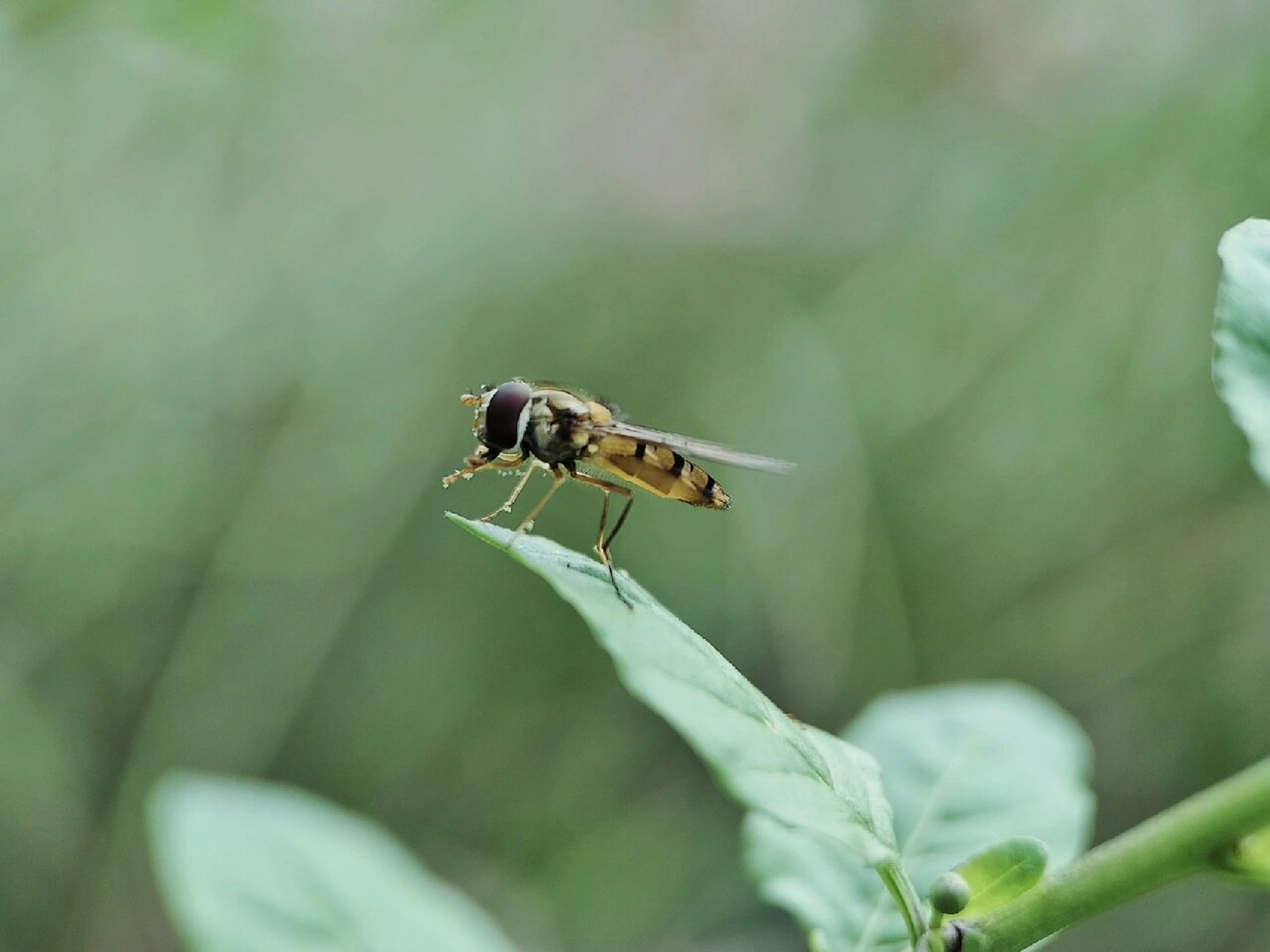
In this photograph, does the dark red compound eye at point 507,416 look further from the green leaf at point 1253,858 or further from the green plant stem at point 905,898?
the green leaf at point 1253,858

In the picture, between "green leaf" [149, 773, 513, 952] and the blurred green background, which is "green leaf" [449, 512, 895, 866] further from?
the blurred green background

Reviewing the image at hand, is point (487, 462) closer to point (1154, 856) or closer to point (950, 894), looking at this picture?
point (950, 894)

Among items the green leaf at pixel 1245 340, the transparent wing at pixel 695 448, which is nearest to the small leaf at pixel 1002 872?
the green leaf at pixel 1245 340

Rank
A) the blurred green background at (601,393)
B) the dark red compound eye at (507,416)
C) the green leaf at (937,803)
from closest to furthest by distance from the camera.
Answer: the green leaf at (937,803), the dark red compound eye at (507,416), the blurred green background at (601,393)

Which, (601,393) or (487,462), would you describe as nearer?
(487,462)

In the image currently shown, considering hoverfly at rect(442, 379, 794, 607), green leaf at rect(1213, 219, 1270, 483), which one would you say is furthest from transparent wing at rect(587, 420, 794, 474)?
green leaf at rect(1213, 219, 1270, 483)

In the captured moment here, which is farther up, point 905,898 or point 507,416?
point 507,416

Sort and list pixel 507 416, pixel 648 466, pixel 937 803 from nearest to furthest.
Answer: pixel 937 803
pixel 507 416
pixel 648 466

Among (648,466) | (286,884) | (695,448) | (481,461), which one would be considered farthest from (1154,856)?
(286,884)
